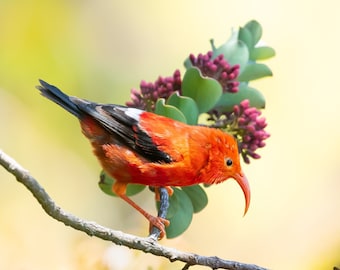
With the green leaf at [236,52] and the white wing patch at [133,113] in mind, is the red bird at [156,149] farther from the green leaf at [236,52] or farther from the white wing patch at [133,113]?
the green leaf at [236,52]

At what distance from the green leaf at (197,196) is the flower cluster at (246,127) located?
243 mm

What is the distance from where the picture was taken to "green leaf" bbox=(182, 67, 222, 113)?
2752mm

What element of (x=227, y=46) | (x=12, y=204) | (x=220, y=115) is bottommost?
(x=12, y=204)

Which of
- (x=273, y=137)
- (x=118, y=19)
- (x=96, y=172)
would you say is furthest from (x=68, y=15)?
(x=273, y=137)

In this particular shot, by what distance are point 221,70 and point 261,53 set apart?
0.30m

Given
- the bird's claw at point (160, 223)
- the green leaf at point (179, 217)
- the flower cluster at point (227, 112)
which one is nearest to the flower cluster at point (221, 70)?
the flower cluster at point (227, 112)

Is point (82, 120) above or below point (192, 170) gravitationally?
above

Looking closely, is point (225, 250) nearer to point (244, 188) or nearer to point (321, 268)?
point (321, 268)

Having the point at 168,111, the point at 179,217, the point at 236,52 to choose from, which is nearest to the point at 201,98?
the point at 168,111

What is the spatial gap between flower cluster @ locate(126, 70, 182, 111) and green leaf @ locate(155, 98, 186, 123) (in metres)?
0.19

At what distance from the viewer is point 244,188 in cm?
276

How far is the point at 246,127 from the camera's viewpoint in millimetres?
2871

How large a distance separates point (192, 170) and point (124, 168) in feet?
0.88

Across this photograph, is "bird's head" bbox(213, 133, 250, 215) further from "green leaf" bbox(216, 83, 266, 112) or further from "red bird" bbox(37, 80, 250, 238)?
"green leaf" bbox(216, 83, 266, 112)
